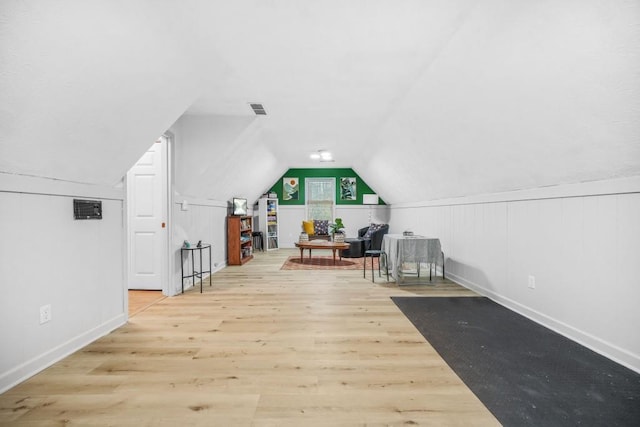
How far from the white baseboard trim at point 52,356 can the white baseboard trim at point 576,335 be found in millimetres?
4132

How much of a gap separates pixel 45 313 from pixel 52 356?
34cm

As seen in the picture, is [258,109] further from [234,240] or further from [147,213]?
[234,240]

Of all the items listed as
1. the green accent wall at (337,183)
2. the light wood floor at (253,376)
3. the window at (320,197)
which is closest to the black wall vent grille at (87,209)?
the light wood floor at (253,376)

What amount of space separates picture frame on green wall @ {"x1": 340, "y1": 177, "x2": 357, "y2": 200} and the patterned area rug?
9.73 feet

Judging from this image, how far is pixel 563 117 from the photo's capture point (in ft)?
7.08

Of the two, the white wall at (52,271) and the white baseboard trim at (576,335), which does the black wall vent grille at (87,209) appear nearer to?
the white wall at (52,271)

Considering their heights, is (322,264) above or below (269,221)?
below

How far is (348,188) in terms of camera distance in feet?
32.2

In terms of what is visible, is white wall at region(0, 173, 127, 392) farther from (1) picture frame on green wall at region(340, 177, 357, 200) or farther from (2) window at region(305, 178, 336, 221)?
(1) picture frame on green wall at region(340, 177, 357, 200)

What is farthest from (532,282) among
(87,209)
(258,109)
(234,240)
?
(234,240)

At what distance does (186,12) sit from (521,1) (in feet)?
7.20

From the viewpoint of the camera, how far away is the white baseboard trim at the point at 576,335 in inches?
83.1

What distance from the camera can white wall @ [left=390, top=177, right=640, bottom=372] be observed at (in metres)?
2.15

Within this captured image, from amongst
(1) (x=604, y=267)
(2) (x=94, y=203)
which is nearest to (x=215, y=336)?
(2) (x=94, y=203)
